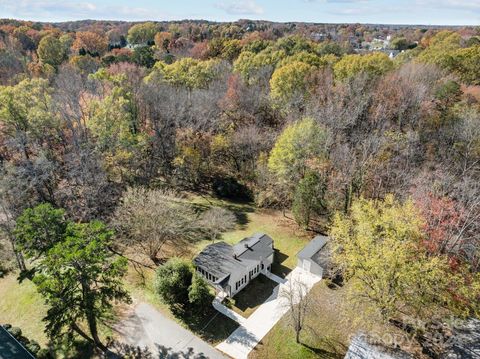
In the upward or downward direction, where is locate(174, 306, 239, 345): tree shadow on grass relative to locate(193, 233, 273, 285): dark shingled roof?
downward

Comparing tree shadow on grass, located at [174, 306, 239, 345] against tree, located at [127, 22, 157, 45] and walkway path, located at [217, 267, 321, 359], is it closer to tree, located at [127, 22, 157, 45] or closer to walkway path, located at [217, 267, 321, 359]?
walkway path, located at [217, 267, 321, 359]

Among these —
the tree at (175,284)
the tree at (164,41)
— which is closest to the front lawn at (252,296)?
the tree at (175,284)

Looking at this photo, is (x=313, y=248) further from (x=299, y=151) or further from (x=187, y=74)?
(x=187, y=74)

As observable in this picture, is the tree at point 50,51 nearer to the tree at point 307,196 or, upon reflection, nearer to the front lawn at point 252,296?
the tree at point 307,196

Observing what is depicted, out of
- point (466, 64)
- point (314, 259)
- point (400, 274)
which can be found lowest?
point (314, 259)

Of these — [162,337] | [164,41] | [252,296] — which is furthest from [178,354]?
[164,41]

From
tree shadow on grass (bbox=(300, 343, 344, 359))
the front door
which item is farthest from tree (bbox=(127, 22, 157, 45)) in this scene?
tree shadow on grass (bbox=(300, 343, 344, 359))
